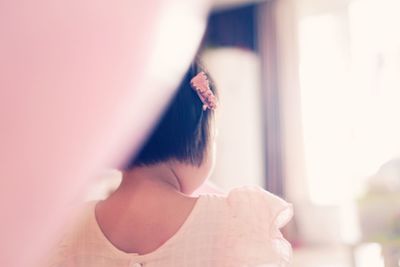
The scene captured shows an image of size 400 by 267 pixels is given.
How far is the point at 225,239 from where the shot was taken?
0.72 m

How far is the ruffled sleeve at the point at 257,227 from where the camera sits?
69cm

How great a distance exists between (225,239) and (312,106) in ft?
6.33

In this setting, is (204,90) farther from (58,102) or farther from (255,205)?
(58,102)

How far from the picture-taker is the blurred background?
2.25 metres

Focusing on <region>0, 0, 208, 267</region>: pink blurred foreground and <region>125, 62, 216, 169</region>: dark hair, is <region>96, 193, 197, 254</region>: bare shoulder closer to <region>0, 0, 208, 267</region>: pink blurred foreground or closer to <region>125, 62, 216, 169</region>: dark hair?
<region>125, 62, 216, 169</region>: dark hair

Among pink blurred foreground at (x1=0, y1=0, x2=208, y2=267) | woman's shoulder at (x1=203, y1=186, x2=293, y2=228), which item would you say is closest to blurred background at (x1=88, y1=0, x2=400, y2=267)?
pink blurred foreground at (x1=0, y1=0, x2=208, y2=267)

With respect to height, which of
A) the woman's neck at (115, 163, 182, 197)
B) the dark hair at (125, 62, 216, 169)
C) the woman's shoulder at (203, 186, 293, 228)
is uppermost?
the dark hair at (125, 62, 216, 169)

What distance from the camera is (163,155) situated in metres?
0.75

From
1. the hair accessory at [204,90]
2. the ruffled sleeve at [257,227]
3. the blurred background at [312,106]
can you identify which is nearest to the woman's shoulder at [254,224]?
the ruffled sleeve at [257,227]

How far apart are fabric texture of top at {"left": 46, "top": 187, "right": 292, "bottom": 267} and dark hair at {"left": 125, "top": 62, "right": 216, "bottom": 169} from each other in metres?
0.07

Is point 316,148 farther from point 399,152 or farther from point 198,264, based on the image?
point 198,264

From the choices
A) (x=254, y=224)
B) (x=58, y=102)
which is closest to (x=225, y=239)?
(x=254, y=224)

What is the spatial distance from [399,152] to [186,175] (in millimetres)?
1595

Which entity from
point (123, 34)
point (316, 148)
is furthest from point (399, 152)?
point (123, 34)
